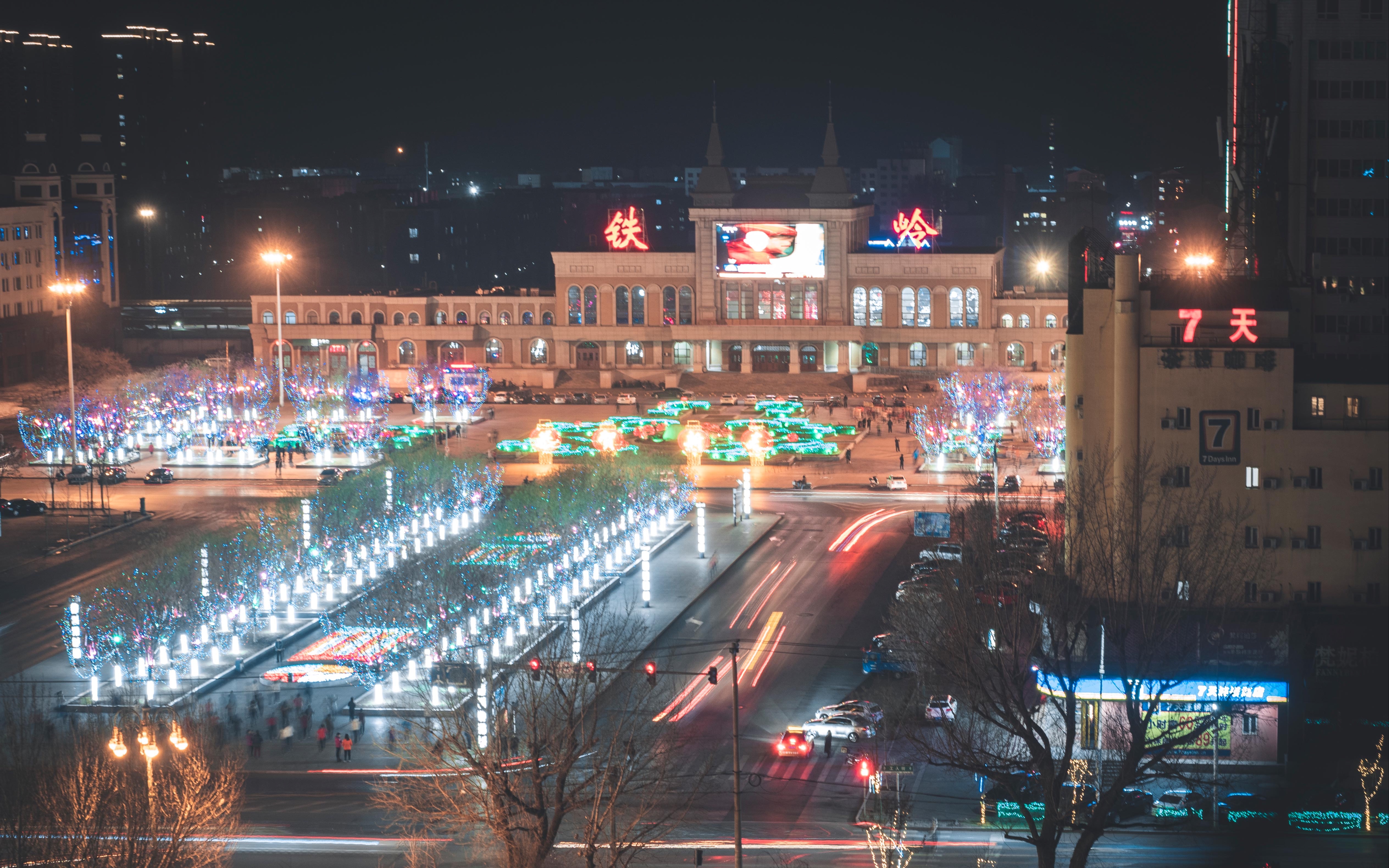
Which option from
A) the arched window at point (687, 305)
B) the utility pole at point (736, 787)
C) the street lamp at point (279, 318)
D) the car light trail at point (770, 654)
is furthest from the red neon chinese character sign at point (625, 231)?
the utility pole at point (736, 787)

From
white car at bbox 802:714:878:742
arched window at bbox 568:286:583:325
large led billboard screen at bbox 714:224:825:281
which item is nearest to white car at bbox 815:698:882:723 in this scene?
white car at bbox 802:714:878:742

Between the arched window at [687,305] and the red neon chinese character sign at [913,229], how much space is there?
55.6 ft

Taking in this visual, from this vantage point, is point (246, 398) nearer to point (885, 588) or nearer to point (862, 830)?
point (885, 588)

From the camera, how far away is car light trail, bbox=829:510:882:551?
80.2 m

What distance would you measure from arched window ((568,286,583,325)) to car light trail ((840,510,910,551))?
2272 inches

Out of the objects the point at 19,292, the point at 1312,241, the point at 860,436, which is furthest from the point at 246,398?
the point at 1312,241

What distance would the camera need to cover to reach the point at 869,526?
3339 inches

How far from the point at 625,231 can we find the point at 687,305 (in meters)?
7.72

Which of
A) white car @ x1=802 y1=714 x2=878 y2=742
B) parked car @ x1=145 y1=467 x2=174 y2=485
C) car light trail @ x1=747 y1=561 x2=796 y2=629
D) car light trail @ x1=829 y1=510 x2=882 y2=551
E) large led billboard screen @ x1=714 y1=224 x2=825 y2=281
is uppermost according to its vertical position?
large led billboard screen @ x1=714 y1=224 x2=825 y2=281

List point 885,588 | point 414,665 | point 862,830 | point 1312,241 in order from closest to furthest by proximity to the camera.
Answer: point 862,830, point 414,665, point 885,588, point 1312,241

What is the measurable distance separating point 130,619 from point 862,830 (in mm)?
26526

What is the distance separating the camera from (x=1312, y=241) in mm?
78062

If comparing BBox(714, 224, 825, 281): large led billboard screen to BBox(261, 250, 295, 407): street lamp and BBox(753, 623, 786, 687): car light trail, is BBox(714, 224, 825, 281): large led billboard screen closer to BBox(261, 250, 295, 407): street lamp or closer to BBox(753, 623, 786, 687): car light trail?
BBox(261, 250, 295, 407): street lamp

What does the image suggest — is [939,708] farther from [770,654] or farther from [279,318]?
[279,318]
